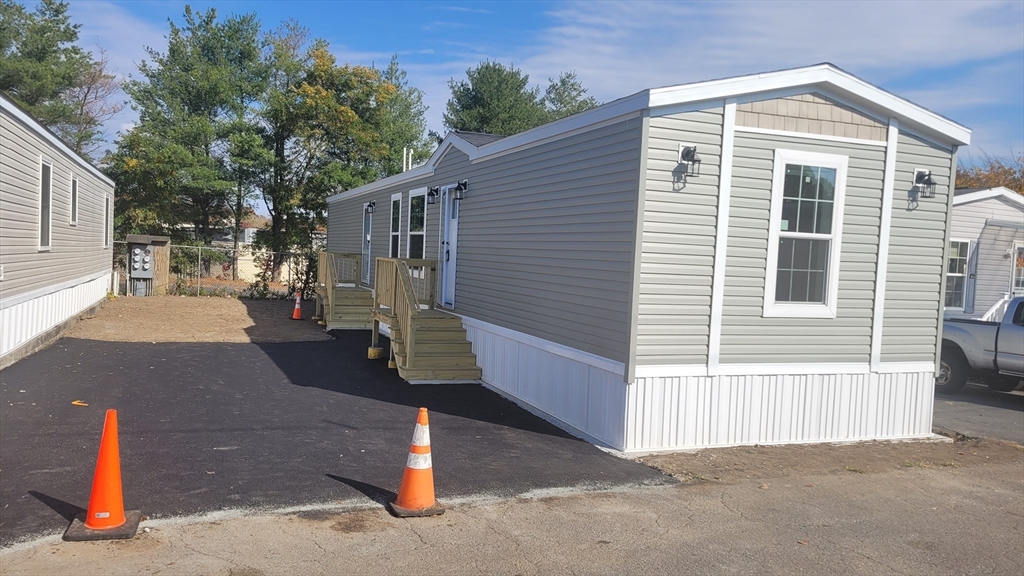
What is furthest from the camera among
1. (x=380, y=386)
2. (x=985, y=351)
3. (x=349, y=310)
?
(x=349, y=310)

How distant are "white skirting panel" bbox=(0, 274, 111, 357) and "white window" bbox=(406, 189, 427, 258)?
20.3ft

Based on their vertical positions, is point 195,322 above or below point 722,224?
below

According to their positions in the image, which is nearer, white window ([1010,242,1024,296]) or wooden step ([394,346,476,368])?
wooden step ([394,346,476,368])

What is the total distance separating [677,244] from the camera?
7371 mm

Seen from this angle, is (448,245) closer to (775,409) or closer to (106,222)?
(775,409)

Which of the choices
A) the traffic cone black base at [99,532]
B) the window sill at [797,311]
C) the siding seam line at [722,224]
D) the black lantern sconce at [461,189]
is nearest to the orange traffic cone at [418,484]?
the traffic cone black base at [99,532]

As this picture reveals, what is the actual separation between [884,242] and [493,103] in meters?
32.3

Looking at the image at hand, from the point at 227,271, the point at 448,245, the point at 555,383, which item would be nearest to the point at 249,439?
the point at 555,383

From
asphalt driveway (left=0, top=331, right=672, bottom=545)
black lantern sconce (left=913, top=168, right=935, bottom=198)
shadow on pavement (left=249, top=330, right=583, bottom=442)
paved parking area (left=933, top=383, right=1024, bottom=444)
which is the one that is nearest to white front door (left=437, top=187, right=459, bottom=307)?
shadow on pavement (left=249, top=330, right=583, bottom=442)

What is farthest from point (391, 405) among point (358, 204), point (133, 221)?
point (133, 221)

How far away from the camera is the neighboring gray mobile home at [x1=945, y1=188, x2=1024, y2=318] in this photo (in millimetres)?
15930

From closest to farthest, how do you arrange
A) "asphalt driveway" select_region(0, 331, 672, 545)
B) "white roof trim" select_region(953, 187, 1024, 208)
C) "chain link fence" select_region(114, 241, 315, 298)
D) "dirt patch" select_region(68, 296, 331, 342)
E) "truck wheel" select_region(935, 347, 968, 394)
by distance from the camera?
"asphalt driveway" select_region(0, 331, 672, 545), "truck wheel" select_region(935, 347, 968, 394), "dirt patch" select_region(68, 296, 331, 342), "white roof trim" select_region(953, 187, 1024, 208), "chain link fence" select_region(114, 241, 315, 298)

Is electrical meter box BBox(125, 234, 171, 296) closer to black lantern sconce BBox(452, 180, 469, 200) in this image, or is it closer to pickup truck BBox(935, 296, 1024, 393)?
black lantern sconce BBox(452, 180, 469, 200)

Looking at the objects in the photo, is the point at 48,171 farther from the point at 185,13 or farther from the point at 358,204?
the point at 185,13
